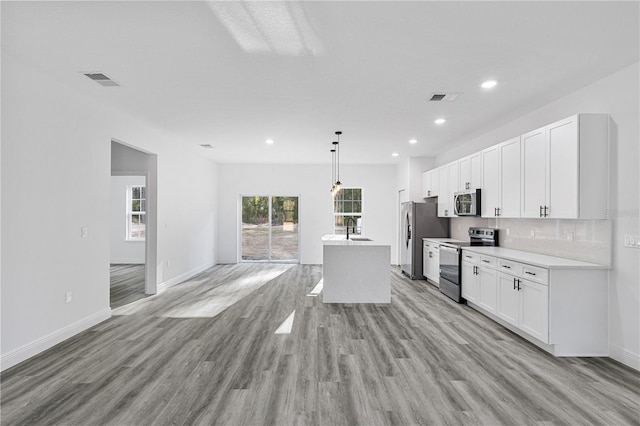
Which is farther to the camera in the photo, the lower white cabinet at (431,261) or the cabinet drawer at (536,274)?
the lower white cabinet at (431,261)

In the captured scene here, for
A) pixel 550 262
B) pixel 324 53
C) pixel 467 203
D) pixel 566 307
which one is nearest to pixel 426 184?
pixel 467 203

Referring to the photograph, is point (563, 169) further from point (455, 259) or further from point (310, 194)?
point (310, 194)

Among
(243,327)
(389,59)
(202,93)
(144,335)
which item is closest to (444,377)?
(243,327)

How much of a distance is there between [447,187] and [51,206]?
6.03 metres

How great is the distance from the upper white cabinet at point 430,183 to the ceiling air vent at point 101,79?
5.78 meters

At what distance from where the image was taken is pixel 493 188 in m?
4.88

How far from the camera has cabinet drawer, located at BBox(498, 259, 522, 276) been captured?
3.80m

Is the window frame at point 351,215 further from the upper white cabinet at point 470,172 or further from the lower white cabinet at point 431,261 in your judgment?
the upper white cabinet at point 470,172

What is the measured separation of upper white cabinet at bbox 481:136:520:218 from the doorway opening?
533cm

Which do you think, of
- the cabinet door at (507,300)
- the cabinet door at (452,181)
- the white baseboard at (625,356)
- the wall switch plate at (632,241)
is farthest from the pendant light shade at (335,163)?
the white baseboard at (625,356)

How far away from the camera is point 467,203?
5547 mm

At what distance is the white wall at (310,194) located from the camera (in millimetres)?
9312

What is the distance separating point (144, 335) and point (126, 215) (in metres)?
6.34

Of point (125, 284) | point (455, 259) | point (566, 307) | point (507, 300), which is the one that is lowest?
point (125, 284)
